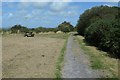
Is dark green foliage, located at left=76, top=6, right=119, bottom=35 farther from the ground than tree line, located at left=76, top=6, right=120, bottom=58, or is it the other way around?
dark green foliage, located at left=76, top=6, right=119, bottom=35

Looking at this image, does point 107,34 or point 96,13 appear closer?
point 107,34

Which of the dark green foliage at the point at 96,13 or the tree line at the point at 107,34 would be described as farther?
the dark green foliage at the point at 96,13

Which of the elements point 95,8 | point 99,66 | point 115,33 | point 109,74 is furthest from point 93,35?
point 95,8

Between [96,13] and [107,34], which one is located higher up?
[96,13]

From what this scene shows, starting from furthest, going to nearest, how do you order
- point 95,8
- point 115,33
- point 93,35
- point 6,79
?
point 95,8 < point 93,35 < point 115,33 < point 6,79

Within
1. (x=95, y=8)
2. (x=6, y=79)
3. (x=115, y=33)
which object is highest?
(x=95, y=8)

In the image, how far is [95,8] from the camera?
6706 centimetres

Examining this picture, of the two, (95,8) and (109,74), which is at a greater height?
(95,8)

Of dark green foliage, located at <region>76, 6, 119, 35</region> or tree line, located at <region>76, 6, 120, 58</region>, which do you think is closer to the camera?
tree line, located at <region>76, 6, 120, 58</region>

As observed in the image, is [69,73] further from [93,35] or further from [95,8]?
[95,8]

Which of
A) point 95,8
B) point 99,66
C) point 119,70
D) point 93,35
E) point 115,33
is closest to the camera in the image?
point 119,70

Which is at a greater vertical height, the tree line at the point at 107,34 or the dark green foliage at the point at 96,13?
the dark green foliage at the point at 96,13

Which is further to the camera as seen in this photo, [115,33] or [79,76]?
[115,33]

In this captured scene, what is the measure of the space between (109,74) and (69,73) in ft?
6.16
